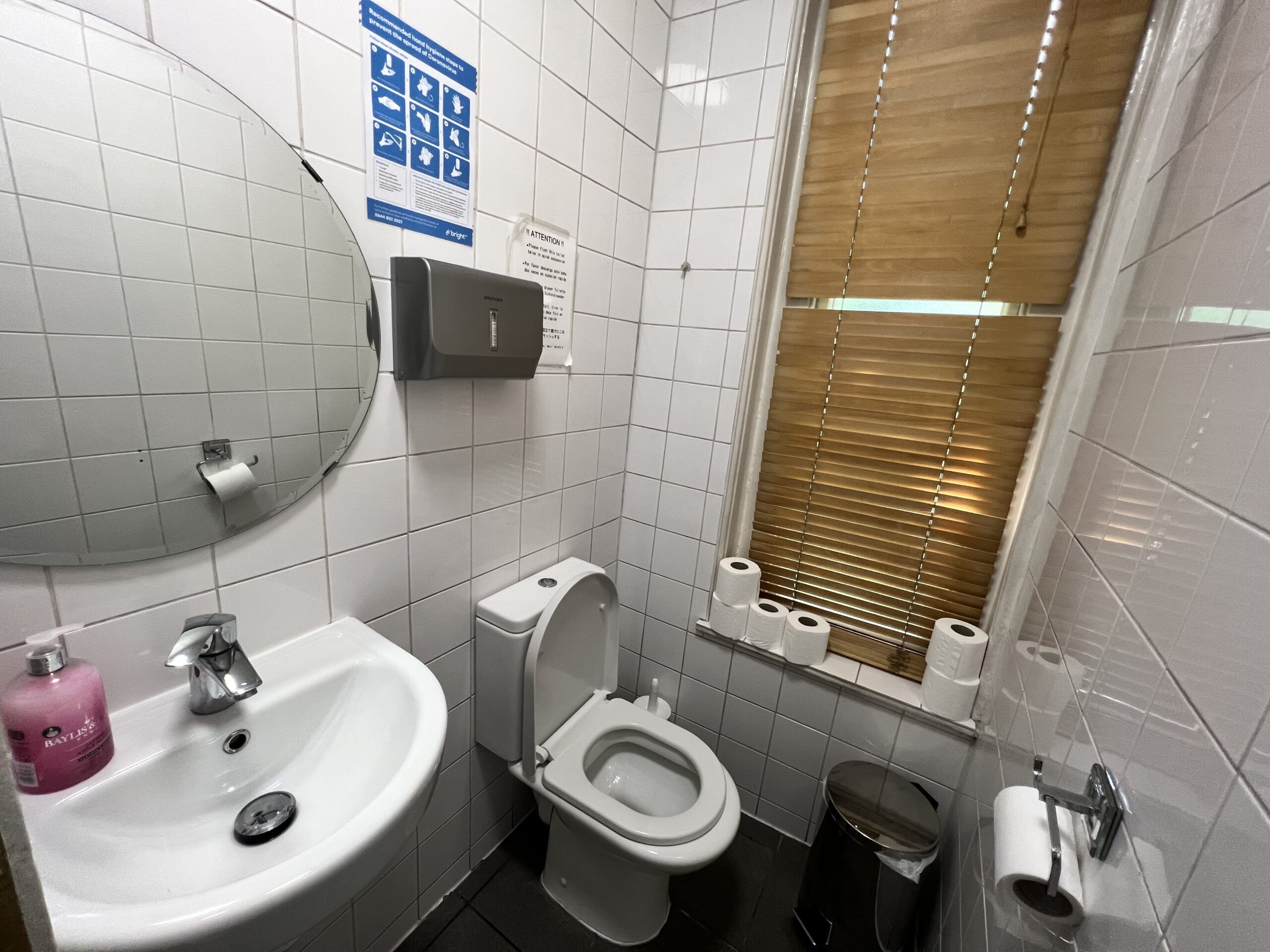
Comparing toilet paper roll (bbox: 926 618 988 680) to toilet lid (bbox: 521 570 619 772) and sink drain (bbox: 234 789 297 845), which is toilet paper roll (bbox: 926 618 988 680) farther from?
sink drain (bbox: 234 789 297 845)

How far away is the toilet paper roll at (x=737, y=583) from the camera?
4.92ft

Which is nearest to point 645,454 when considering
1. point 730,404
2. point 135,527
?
point 730,404

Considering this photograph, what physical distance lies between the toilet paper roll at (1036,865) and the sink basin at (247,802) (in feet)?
2.25

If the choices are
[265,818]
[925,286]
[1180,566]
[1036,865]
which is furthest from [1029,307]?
[265,818]

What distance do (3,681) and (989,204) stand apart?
187cm

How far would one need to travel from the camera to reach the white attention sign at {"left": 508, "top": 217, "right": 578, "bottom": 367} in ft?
3.62

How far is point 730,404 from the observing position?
1.46 m

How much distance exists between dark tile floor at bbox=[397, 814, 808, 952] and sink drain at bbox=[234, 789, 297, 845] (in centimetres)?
79

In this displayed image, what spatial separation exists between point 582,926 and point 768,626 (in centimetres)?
88

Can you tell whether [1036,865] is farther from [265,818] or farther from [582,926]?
[582,926]

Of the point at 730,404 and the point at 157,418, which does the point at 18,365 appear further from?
the point at 730,404

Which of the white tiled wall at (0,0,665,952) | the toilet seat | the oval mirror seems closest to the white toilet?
the toilet seat

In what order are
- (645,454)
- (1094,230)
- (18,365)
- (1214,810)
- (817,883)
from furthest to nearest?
(645,454)
(817,883)
(1094,230)
(18,365)
(1214,810)

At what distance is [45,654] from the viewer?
22.2 inches
